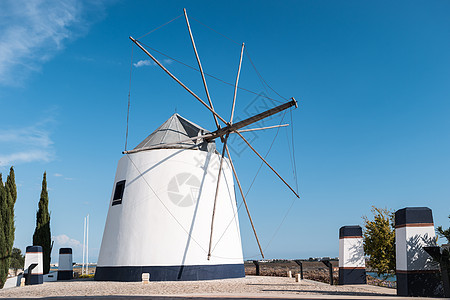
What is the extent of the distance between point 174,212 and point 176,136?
3.81m

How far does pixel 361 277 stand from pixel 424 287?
4.84m

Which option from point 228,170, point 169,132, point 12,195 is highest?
point 169,132

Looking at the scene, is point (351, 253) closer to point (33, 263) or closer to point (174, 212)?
point (174, 212)

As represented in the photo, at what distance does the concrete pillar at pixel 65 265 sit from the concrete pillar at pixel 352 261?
1409cm

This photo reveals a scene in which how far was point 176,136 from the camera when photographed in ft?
61.7

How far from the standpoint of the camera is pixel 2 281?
17.5 m

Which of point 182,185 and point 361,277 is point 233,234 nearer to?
point 182,185

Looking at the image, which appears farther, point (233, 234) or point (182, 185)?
point (233, 234)

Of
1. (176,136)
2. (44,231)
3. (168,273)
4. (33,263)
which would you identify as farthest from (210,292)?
(44,231)

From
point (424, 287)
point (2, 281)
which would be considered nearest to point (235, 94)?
point (424, 287)

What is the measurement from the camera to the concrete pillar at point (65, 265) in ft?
68.5

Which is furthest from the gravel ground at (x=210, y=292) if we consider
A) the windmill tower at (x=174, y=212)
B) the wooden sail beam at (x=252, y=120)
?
the wooden sail beam at (x=252, y=120)

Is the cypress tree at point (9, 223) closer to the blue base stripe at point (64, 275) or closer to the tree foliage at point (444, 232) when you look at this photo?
the blue base stripe at point (64, 275)

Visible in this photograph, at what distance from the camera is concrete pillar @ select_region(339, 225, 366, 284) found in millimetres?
14047
